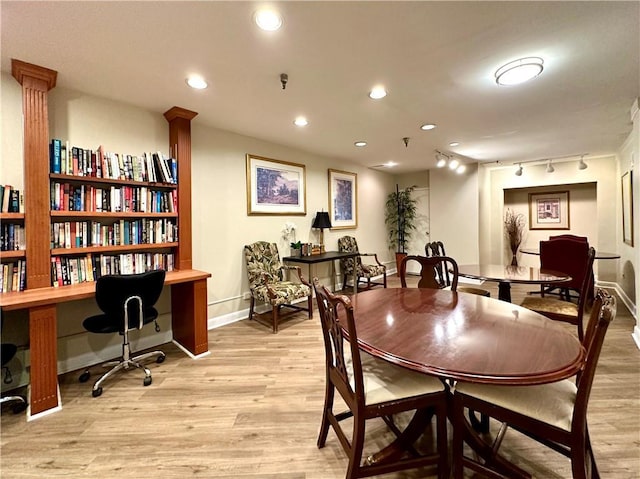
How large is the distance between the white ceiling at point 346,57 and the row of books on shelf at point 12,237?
119 centimetres

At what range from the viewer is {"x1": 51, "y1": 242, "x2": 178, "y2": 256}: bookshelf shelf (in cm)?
234

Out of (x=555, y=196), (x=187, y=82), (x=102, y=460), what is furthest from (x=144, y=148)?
(x=555, y=196)

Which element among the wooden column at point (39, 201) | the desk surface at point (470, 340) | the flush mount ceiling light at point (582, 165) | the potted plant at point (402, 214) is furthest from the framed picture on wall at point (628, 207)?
the wooden column at point (39, 201)

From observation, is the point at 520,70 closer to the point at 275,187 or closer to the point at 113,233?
the point at 275,187

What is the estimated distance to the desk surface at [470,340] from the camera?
107cm

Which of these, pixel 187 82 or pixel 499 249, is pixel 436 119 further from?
pixel 499 249

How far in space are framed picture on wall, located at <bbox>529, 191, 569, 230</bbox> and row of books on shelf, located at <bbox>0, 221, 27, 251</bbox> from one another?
315 inches

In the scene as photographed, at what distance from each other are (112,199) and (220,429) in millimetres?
2147

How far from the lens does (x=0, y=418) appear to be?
1.91m

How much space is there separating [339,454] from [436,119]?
3288 millimetres

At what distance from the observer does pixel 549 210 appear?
→ 20.0 ft

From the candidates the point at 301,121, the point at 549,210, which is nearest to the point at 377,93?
the point at 301,121

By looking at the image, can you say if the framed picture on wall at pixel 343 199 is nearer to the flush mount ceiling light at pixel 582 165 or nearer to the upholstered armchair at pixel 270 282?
the upholstered armchair at pixel 270 282

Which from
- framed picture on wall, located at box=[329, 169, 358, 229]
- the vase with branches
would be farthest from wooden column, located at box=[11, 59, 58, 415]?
the vase with branches
